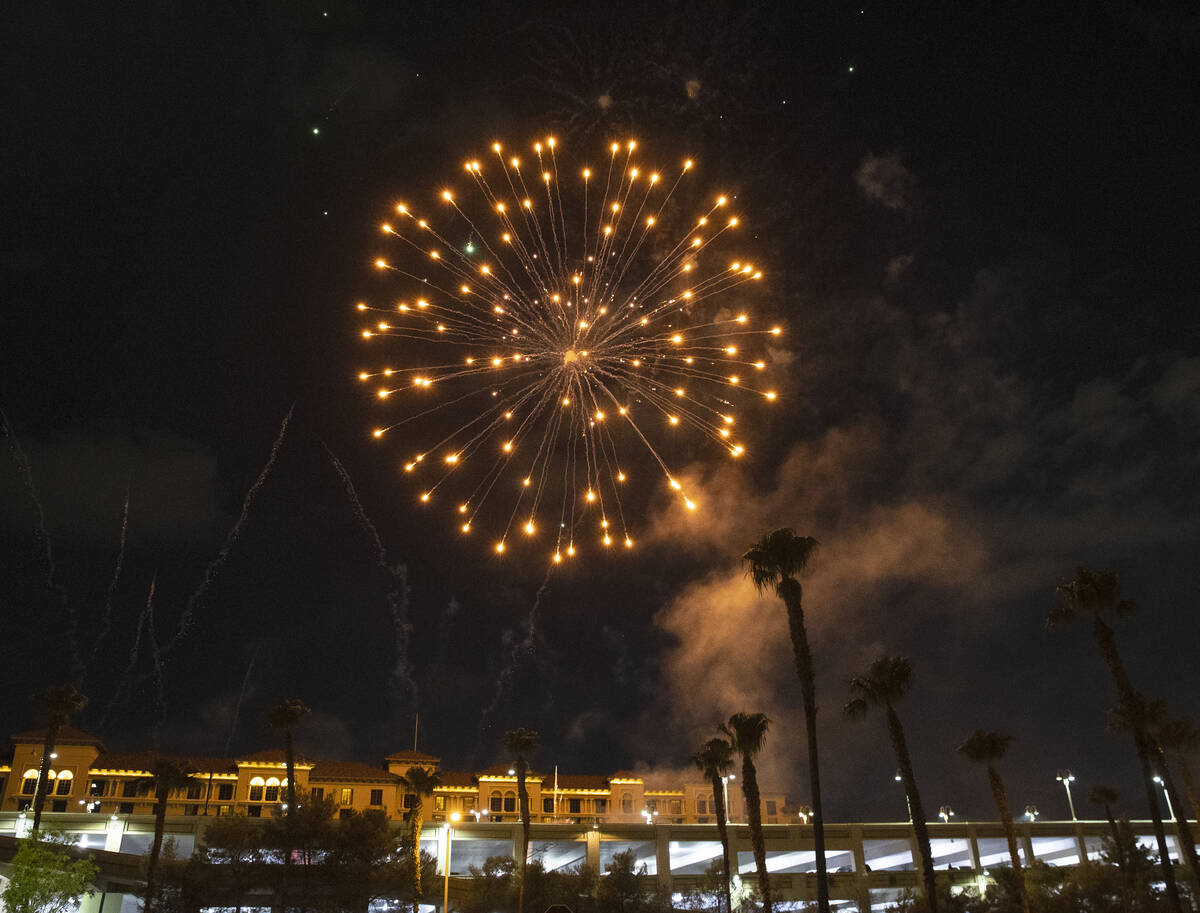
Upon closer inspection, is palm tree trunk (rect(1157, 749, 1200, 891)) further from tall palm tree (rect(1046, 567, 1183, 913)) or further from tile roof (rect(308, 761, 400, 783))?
tile roof (rect(308, 761, 400, 783))

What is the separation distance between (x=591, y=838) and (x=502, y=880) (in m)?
11.3

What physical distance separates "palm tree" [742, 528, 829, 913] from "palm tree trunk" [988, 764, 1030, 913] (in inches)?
610

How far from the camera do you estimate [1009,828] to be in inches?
2004

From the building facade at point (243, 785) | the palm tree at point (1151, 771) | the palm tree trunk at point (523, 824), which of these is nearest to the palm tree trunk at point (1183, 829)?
the palm tree at point (1151, 771)

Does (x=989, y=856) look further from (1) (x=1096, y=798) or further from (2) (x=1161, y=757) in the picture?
(2) (x=1161, y=757)

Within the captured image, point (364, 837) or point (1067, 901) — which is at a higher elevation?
point (364, 837)

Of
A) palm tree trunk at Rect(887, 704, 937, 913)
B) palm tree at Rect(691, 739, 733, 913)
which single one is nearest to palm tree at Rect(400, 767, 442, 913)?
palm tree at Rect(691, 739, 733, 913)

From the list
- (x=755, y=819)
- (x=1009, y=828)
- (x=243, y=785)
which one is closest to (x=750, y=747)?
(x=755, y=819)

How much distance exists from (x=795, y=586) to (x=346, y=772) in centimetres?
7025

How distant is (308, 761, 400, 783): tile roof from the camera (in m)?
92.8

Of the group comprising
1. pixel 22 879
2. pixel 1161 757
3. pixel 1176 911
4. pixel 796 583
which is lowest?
pixel 1176 911

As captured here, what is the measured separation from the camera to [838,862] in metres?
93.6

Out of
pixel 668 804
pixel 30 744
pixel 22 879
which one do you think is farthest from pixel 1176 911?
pixel 30 744

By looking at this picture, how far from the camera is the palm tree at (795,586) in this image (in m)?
37.9
